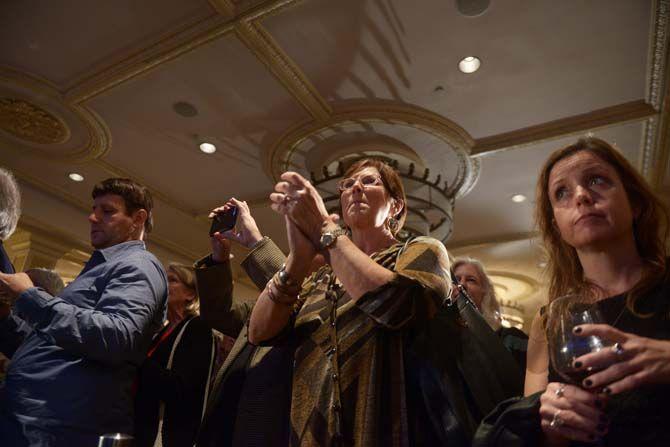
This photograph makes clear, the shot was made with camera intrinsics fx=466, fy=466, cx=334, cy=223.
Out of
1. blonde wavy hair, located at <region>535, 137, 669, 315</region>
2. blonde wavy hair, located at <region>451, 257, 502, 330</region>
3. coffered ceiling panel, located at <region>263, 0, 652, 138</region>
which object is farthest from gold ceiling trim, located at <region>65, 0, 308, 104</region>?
blonde wavy hair, located at <region>535, 137, 669, 315</region>

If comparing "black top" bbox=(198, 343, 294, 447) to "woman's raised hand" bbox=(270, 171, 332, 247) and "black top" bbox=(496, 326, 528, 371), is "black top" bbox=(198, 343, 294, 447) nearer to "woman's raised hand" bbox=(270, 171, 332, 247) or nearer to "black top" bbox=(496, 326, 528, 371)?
"woman's raised hand" bbox=(270, 171, 332, 247)

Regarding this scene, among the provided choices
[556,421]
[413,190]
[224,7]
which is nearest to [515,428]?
[556,421]

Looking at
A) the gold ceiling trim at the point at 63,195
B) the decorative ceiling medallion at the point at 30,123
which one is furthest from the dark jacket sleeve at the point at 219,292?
the gold ceiling trim at the point at 63,195

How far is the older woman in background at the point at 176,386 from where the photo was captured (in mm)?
1692

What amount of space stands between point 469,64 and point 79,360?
3.47 meters

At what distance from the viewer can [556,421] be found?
0.68m

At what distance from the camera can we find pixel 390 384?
98cm

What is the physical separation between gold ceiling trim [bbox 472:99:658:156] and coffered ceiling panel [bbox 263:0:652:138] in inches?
3.8

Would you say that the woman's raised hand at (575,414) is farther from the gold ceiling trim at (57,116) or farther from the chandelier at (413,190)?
the gold ceiling trim at (57,116)

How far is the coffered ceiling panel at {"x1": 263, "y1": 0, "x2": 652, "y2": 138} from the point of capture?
11.0ft

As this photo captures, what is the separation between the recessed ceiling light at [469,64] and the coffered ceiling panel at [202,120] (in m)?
1.53

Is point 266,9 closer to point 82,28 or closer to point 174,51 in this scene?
point 174,51

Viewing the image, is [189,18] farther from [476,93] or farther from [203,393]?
[203,393]

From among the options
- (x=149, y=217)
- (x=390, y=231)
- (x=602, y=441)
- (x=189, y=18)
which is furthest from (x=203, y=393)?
(x=189, y=18)
